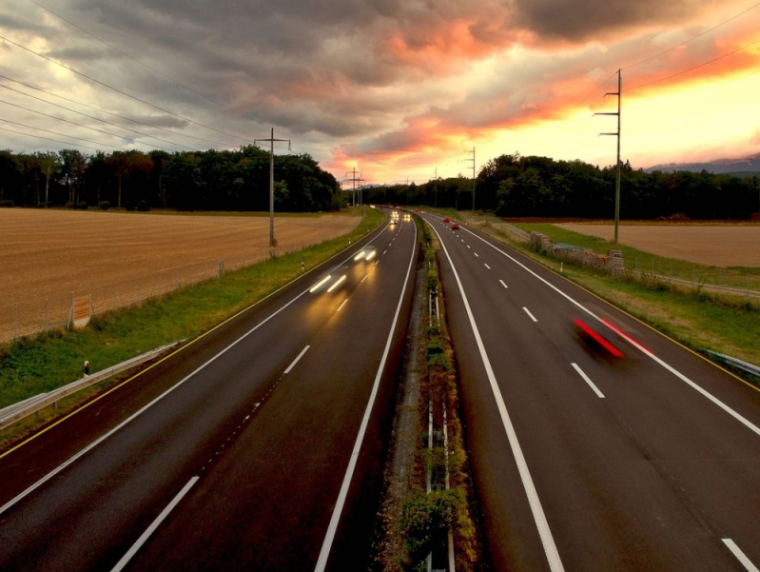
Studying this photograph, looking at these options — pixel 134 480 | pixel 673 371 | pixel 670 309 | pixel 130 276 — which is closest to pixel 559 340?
pixel 673 371

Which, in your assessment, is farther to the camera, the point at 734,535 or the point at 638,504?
the point at 638,504

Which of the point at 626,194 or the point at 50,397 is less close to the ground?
the point at 626,194

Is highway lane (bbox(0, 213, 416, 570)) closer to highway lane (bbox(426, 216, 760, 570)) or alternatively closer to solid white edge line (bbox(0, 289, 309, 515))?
solid white edge line (bbox(0, 289, 309, 515))

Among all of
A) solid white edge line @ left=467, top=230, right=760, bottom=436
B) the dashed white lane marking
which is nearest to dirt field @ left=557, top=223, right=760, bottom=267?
solid white edge line @ left=467, top=230, right=760, bottom=436

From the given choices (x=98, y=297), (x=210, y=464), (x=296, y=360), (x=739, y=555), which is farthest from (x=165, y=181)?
(x=739, y=555)

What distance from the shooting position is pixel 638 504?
9758 millimetres

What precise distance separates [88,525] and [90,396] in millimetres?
7866

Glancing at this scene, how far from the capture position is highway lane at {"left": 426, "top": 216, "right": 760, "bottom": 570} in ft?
28.2

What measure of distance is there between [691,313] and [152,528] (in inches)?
1099

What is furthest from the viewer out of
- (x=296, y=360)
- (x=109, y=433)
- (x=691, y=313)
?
(x=691, y=313)

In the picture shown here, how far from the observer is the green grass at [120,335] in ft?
56.7

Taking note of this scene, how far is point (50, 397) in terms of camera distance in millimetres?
14469

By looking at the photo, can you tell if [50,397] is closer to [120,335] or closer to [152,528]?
[152,528]

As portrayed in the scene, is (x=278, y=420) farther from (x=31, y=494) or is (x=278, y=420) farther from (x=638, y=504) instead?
(x=638, y=504)
